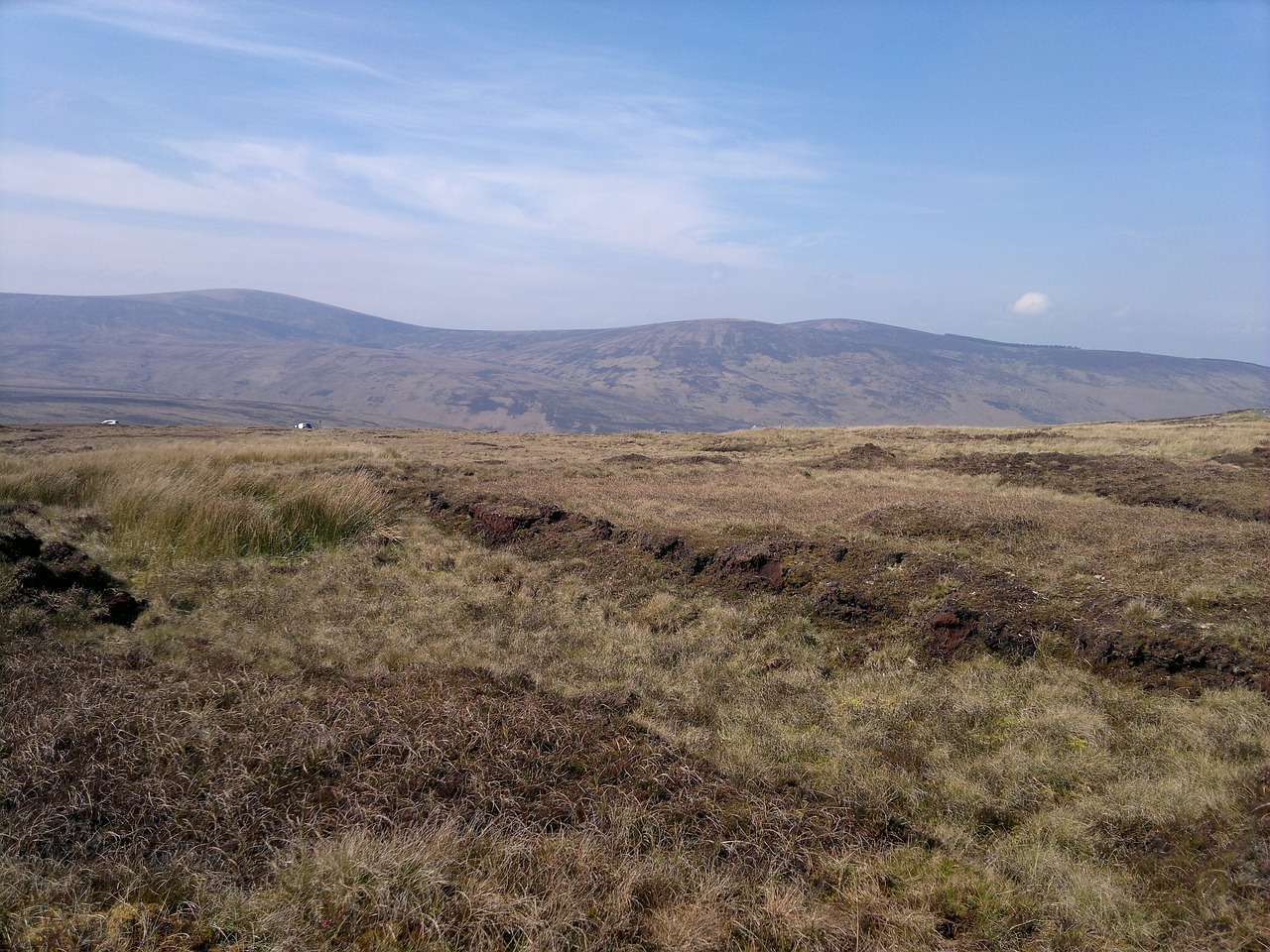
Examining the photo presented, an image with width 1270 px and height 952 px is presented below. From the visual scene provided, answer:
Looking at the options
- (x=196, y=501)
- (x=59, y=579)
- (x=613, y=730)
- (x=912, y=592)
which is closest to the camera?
(x=613, y=730)

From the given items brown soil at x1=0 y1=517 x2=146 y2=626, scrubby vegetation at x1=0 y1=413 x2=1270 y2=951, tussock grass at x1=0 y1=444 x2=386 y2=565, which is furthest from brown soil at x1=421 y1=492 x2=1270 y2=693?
brown soil at x1=0 y1=517 x2=146 y2=626

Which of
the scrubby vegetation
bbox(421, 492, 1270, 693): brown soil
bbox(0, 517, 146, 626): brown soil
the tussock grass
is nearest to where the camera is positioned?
the scrubby vegetation

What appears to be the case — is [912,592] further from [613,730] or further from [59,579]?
[59,579]

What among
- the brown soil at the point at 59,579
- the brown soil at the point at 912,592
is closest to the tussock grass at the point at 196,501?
the brown soil at the point at 59,579

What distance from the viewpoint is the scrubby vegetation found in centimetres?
299

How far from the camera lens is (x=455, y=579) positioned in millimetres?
9289

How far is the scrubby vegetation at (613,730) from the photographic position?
2.99m

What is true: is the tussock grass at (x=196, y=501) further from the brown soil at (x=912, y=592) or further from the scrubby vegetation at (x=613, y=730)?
the brown soil at (x=912, y=592)

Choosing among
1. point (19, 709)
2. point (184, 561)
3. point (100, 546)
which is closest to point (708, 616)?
point (19, 709)

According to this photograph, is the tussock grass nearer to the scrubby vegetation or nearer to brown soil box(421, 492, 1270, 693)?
the scrubby vegetation

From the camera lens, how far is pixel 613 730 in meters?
4.74

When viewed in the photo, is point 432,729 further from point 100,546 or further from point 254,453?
point 254,453

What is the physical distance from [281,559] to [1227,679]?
10802 mm

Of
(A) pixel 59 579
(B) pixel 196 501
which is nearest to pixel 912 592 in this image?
(A) pixel 59 579
